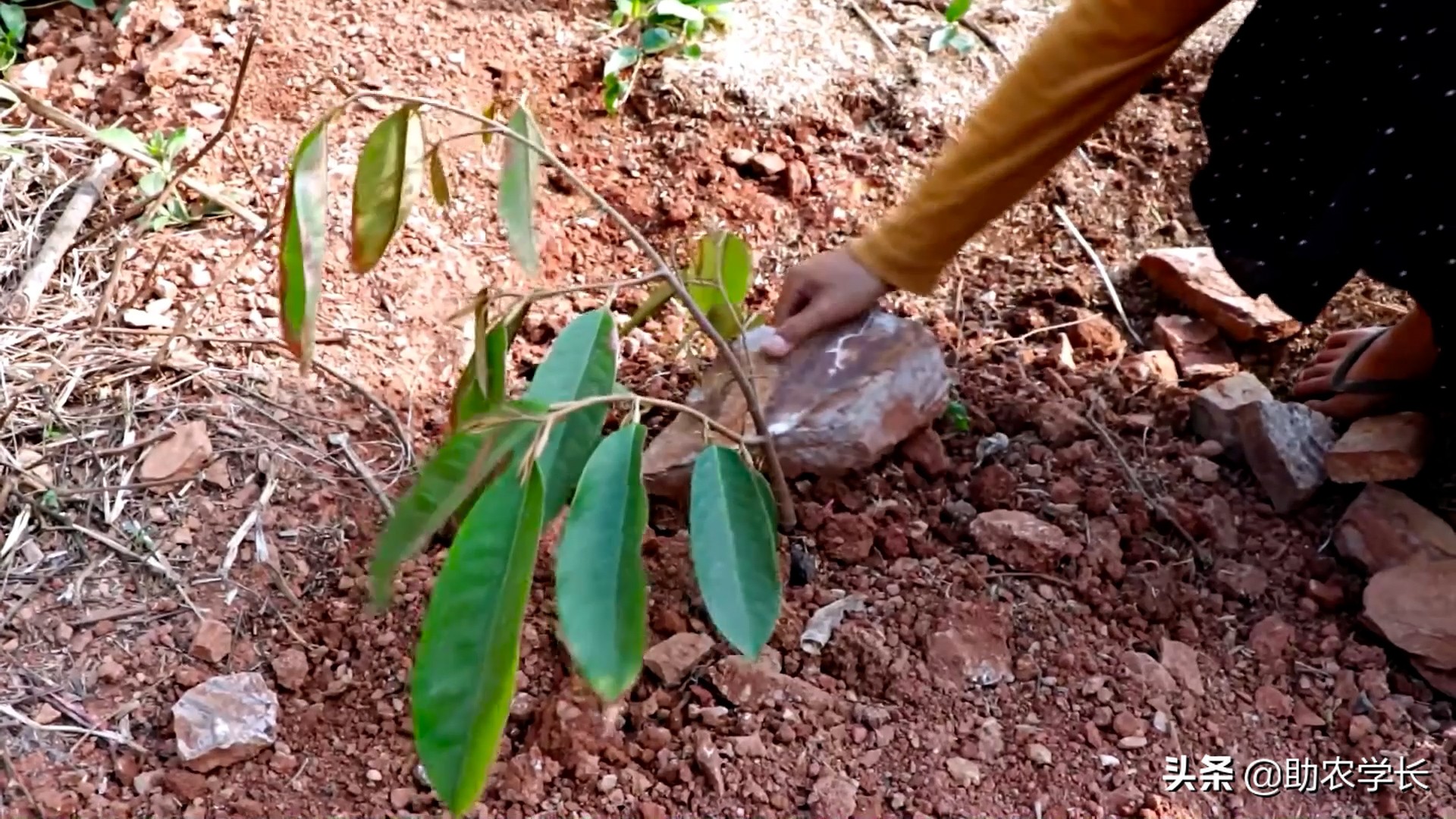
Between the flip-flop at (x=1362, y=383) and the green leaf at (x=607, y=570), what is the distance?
0.88 meters

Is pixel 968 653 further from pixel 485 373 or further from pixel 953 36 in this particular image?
pixel 953 36

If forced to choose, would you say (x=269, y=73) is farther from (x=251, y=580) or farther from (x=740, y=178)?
(x=251, y=580)

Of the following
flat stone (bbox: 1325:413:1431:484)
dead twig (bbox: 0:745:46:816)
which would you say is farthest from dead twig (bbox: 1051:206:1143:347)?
dead twig (bbox: 0:745:46:816)

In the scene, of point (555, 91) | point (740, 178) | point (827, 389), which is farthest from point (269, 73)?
point (827, 389)

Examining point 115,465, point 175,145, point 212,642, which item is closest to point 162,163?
point 175,145

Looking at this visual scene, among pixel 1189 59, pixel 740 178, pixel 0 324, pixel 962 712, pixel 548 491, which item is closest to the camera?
pixel 548 491

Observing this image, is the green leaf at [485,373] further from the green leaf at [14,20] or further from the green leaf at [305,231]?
the green leaf at [14,20]

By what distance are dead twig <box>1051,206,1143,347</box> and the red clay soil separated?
1 centimetres

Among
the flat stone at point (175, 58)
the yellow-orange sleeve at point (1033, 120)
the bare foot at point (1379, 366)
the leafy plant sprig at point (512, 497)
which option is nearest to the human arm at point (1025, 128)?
the yellow-orange sleeve at point (1033, 120)

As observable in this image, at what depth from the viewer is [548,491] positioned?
92 cm

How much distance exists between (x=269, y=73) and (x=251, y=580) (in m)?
0.79

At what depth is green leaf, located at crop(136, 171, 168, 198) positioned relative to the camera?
4.73ft

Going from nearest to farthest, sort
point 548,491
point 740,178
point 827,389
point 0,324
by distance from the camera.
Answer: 1. point 548,491
2. point 827,389
3. point 0,324
4. point 740,178

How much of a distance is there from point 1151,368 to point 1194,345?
0.26ft
